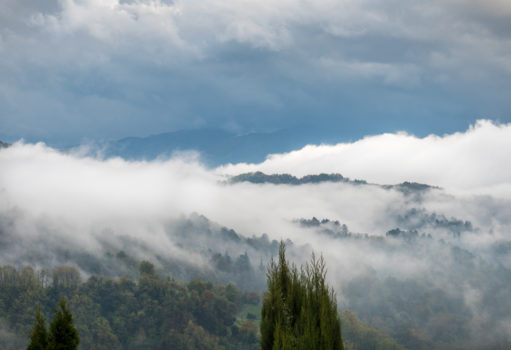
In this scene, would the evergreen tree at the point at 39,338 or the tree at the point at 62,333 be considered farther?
the tree at the point at 62,333

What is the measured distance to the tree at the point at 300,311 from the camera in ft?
63.7

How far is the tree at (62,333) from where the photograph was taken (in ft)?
86.2

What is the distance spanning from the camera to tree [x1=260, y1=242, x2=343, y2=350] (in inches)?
765

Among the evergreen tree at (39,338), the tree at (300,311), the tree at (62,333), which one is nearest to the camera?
the tree at (300,311)

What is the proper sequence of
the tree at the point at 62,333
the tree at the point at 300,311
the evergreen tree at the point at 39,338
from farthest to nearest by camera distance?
the tree at the point at 62,333 < the evergreen tree at the point at 39,338 < the tree at the point at 300,311

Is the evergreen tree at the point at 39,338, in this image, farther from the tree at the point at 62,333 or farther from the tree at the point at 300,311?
the tree at the point at 300,311

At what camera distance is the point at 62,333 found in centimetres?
2648

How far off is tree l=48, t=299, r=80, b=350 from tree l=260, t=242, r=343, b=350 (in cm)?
1062

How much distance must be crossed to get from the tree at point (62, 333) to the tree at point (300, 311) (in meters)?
10.6

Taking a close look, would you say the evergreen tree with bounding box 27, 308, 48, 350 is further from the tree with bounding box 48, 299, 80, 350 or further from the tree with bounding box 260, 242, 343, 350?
the tree with bounding box 260, 242, 343, 350

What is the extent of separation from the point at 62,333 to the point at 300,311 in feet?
42.5

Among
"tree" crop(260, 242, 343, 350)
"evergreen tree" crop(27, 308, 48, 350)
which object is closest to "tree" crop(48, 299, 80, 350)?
"evergreen tree" crop(27, 308, 48, 350)

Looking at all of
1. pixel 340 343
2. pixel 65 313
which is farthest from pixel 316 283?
pixel 65 313

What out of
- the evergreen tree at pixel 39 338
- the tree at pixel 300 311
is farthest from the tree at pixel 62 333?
the tree at pixel 300 311
